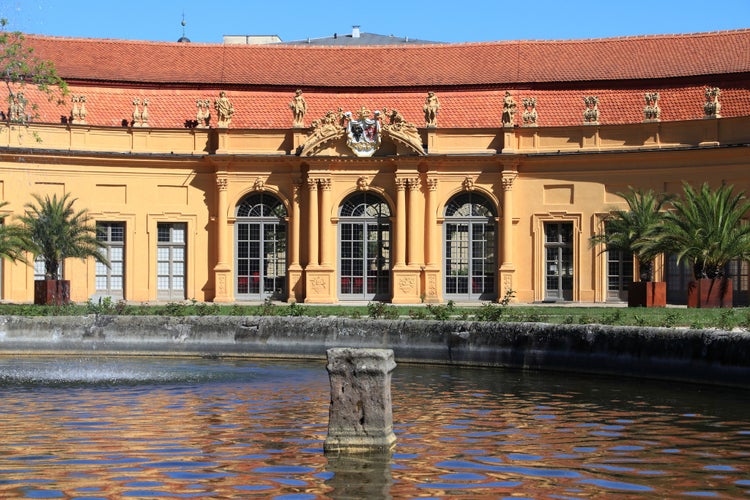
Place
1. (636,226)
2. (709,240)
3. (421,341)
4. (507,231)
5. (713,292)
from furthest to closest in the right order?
(507,231), (636,226), (709,240), (713,292), (421,341)

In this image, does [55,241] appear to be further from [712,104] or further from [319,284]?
[712,104]

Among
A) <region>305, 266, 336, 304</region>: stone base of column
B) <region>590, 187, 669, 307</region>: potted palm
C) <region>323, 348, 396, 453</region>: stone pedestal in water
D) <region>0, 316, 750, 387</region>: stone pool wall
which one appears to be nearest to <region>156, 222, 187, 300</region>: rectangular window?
<region>305, 266, 336, 304</region>: stone base of column

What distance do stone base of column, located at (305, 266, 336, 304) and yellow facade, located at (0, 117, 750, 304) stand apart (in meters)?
0.05

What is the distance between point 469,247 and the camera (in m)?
44.6

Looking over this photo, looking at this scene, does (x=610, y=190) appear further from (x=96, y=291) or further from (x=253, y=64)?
(x=96, y=291)

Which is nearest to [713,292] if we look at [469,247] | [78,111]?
Answer: [469,247]

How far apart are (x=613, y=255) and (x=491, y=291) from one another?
4398mm

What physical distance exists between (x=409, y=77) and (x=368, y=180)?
220 inches

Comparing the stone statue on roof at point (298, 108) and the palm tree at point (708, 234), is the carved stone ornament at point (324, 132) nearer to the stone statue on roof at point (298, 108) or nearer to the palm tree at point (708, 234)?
the stone statue on roof at point (298, 108)

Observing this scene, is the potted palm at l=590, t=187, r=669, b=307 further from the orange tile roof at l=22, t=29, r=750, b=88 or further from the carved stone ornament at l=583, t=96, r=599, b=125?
the orange tile roof at l=22, t=29, r=750, b=88

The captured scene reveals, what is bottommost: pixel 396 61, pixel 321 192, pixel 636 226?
pixel 636 226

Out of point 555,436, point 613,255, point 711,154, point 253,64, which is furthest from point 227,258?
point 555,436

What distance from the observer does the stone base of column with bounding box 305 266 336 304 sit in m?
43.9

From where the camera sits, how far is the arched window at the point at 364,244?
147 ft
